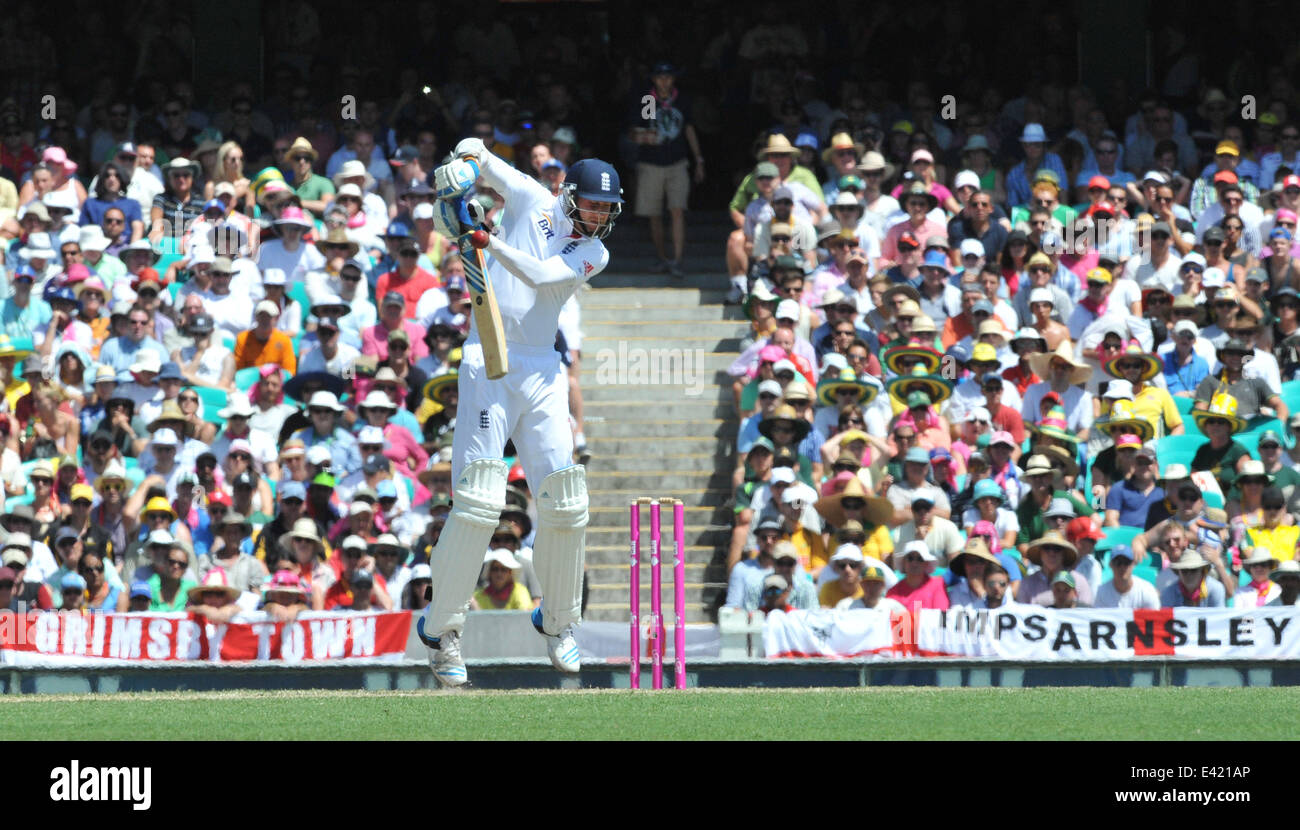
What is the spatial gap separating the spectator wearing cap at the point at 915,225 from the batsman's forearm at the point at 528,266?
8.97 m

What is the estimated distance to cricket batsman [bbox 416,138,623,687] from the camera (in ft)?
38.7

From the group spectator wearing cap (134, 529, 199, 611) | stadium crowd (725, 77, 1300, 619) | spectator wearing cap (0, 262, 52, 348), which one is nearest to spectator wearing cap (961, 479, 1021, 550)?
stadium crowd (725, 77, 1300, 619)

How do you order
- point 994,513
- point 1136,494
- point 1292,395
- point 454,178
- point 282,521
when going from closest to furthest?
point 454,178
point 994,513
point 282,521
point 1136,494
point 1292,395

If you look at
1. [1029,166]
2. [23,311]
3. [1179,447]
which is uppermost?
[1029,166]

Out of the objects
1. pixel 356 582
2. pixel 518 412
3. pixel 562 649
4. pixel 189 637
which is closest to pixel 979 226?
pixel 356 582

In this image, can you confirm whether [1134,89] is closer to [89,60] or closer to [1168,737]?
[89,60]

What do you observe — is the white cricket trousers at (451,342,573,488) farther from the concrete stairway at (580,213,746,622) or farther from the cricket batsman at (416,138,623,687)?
the concrete stairway at (580,213,746,622)

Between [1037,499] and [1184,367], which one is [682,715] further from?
[1184,367]

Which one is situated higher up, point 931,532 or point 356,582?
point 931,532

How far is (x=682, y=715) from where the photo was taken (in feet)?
35.3

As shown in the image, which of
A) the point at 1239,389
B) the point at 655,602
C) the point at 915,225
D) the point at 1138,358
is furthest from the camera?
the point at 915,225

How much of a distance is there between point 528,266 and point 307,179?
1032 centimetres

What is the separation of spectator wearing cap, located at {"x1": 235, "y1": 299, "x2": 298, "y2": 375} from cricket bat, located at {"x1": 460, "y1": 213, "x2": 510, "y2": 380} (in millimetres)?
7692

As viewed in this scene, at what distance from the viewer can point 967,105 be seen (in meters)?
23.4
